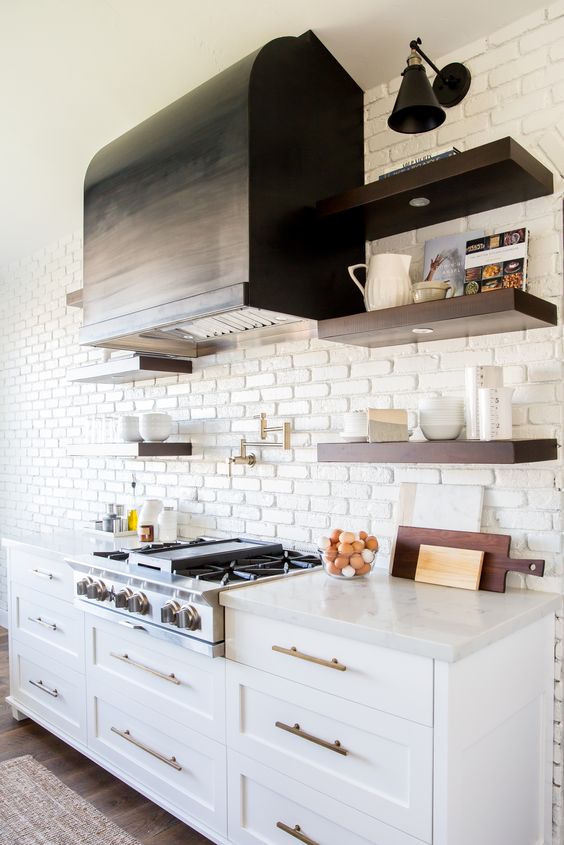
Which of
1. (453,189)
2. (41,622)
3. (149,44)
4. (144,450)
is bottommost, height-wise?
(41,622)

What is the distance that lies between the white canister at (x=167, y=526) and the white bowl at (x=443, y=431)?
1562 millimetres

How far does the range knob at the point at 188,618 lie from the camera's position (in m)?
2.11

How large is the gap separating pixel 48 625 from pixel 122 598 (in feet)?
2.90

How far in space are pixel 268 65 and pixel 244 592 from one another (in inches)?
71.6

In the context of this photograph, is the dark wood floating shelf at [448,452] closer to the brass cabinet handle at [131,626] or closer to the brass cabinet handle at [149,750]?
the brass cabinet handle at [131,626]

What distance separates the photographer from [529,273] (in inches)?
82.7

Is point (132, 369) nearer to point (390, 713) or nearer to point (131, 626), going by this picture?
point (131, 626)

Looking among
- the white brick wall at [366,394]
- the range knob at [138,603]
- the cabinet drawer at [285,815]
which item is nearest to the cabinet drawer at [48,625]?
the range knob at [138,603]

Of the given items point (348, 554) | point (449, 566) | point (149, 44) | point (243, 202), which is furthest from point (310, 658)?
point (149, 44)

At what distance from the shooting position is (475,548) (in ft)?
6.91

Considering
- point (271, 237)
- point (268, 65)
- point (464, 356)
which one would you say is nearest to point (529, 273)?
point (464, 356)

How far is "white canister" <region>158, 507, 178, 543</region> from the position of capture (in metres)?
3.19

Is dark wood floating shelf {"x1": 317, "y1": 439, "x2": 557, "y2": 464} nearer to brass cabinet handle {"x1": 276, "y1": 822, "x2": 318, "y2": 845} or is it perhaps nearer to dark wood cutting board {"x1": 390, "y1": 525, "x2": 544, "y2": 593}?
dark wood cutting board {"x1": 390, "y1": 525, "x2": 544, "y2": 593}

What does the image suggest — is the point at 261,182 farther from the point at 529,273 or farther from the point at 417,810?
the point at 417,810
